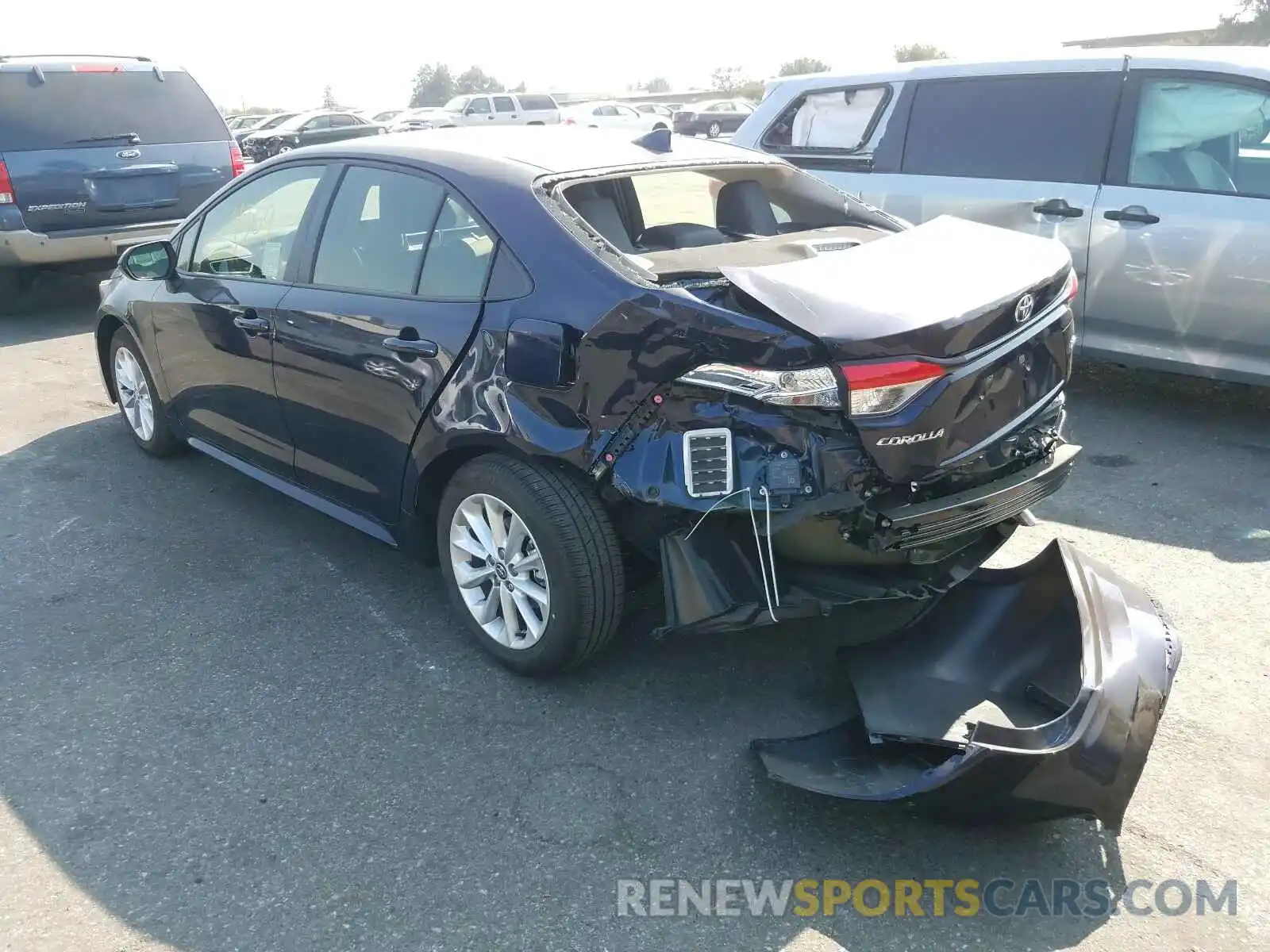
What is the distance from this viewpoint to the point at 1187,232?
527 cm

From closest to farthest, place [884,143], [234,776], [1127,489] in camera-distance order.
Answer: [234,776] < [1127,489] < [884,143]

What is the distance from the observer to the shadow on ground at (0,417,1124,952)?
8.32 feet

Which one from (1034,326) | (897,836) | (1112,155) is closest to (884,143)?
(1112,155)

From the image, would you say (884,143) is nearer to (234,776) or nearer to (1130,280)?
(1130,280)

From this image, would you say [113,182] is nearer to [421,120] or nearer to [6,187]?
[6,187]

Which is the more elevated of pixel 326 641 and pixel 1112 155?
pixel 1112 155

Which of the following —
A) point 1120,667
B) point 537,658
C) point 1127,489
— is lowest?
point 1127,489

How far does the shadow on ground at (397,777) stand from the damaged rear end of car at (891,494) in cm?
24

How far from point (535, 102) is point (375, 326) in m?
33.5

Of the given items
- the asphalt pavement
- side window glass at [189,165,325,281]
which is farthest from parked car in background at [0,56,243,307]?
the asphalt pavement

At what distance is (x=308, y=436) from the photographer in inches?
162

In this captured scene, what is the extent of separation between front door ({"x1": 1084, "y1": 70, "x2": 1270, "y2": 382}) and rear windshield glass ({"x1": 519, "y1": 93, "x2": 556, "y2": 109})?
31481mm

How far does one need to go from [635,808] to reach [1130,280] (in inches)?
162

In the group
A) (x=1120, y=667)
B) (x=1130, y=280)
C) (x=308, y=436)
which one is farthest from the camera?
(x=1130, y=280)
